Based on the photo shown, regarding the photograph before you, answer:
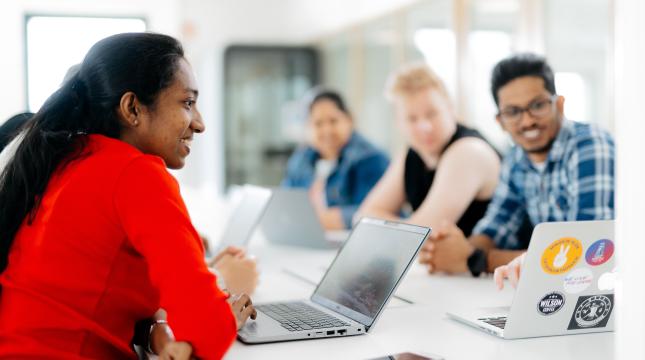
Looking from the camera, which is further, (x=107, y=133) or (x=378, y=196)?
(x=378, y=196)

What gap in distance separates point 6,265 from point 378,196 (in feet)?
7.06

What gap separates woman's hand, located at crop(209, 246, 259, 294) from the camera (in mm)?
1800

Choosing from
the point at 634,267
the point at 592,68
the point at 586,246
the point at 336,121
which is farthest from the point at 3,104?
the point at 634,267

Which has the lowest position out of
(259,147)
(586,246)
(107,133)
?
(259,147)

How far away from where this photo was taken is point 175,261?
45.2 inches

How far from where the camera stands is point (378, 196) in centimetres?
329

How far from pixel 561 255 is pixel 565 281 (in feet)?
0.17

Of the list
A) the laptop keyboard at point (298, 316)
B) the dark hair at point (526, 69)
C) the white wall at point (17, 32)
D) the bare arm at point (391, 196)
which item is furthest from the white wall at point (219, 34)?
the laptop keyboard at point (298, 316)

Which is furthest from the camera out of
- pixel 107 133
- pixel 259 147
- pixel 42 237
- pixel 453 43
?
pixel 259 147

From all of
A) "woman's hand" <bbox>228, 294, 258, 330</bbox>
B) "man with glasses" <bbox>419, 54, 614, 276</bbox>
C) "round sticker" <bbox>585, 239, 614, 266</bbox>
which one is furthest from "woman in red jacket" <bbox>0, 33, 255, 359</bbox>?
"man with glasses" <bbox>419, 54, 614, 276</bbox>

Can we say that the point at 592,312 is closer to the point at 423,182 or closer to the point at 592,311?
the point at 592,311

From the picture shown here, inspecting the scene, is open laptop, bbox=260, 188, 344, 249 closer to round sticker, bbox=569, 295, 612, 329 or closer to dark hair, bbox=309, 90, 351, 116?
dark hair, bbox=309, 90, 351, 116

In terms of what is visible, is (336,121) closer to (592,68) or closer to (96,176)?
(592,68)

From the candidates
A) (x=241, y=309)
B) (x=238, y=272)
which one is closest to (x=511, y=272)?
(x=241, y=309)
